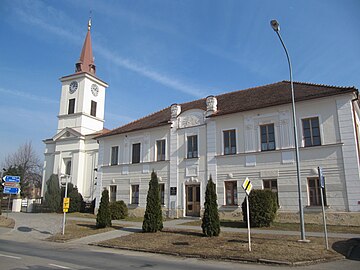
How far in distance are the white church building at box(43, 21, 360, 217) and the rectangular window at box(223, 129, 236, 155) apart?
75 mm

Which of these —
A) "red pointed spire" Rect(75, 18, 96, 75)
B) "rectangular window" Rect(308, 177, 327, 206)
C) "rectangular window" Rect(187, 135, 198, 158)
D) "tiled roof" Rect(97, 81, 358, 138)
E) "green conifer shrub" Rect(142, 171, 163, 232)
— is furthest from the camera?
"red pointed spire" Rect(75, 18, 96, 75)

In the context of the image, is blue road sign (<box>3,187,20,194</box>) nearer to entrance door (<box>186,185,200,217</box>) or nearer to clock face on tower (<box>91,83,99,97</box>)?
entrance door (<box>186,185,200,217</box>)

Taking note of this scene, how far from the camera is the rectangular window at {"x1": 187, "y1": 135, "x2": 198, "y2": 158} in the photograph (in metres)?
25.1

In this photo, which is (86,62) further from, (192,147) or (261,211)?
(261,211)

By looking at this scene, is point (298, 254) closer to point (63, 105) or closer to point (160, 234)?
point (160, 234)

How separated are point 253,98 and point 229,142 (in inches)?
159

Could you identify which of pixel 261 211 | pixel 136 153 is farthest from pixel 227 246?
pixel 136 153

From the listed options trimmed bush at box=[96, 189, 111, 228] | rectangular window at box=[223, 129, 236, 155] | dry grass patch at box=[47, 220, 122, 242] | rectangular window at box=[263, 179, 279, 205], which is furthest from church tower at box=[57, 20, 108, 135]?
rectangular window at box=[263, 179, 279, 205]

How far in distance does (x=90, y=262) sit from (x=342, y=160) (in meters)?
15.6

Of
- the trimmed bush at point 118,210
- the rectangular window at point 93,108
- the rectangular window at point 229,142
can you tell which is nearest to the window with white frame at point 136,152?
the trimmed bush at point 118,210

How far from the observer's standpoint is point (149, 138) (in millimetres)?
28031

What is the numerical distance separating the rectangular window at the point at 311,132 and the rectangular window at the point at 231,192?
19.1ft

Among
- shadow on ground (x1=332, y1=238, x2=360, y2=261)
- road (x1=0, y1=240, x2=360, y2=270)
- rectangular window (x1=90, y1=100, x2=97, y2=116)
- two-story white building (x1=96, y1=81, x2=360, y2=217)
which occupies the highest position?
rectangular window (x1=90, y1=100, x2=97, y2=116)

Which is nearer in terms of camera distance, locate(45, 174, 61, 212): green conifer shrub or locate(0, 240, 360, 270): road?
locate(0, 240, 360, 270): road
